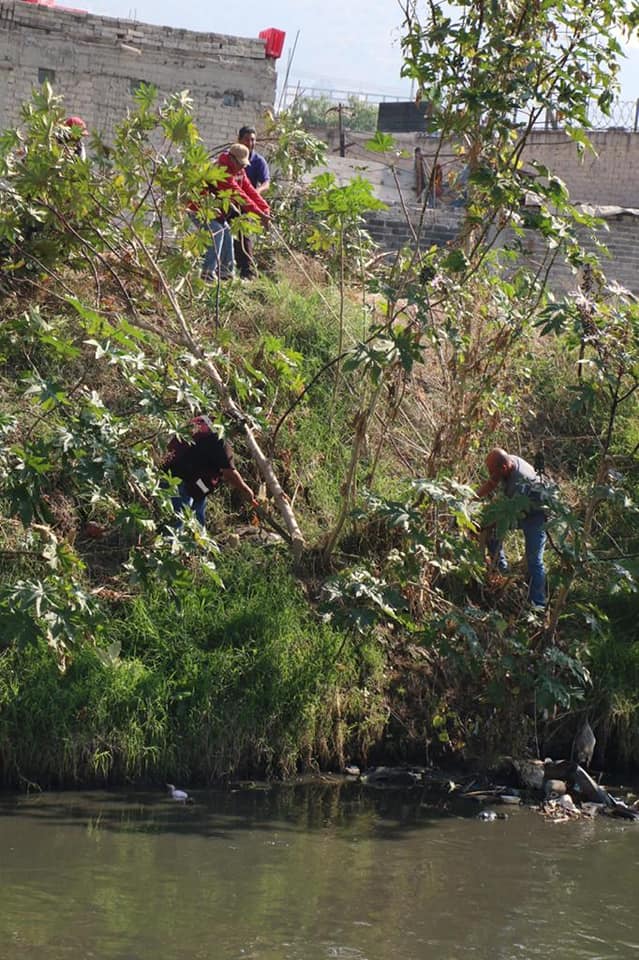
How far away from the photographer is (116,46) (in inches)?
583

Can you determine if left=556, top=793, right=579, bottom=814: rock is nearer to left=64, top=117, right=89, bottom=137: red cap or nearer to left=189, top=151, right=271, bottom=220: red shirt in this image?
left=189, top=151, right=271, bottom=220: red shirt

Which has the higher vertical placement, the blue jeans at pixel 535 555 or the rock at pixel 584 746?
the blue jeans at pixel 535 555

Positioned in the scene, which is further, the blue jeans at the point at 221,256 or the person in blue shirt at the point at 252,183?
the person in blue shirt at the point at 252,183

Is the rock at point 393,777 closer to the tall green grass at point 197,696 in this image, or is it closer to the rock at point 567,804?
the tall green grass at point 197,696

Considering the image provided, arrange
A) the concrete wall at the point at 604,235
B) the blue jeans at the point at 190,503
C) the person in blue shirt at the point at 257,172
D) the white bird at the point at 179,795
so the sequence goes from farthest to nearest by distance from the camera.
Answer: the concrete wall at the point at 604,235 < the person in blue shirt at the point at 257,172 < the blue jeans at the point at 190,503 < the white bird at the point at 179,795

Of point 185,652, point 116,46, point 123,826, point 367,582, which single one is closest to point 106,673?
point 185,652

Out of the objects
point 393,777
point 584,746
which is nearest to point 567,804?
point 584,746

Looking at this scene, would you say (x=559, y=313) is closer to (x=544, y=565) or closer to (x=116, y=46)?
(x=544, y=565)

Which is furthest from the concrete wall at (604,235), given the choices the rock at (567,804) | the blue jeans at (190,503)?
the rock at (567,804)

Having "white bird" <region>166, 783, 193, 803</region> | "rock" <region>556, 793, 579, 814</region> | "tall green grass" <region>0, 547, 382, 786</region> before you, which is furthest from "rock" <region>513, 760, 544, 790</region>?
"white bird" <region>166, 783, 193, 803</region>

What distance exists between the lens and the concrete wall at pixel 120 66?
14.6 m

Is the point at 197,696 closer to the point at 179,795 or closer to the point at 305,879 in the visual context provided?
the point at 179,795

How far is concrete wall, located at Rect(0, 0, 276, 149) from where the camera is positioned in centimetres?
1459

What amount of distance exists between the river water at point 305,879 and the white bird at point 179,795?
0.18ft
